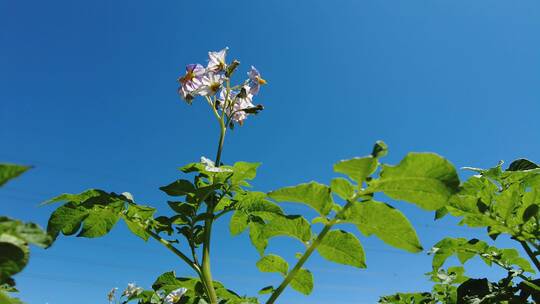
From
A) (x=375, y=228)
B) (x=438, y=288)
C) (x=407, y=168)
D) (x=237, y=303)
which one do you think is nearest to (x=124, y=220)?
(x=237, y=303)

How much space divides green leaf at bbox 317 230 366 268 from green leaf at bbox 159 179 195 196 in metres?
0.64

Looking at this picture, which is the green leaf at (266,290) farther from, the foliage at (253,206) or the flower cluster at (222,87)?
the flower cluster at (222,87)

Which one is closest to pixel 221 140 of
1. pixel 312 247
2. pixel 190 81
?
pixel 190 81

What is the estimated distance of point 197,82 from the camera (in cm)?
271

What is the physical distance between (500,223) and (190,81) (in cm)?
193

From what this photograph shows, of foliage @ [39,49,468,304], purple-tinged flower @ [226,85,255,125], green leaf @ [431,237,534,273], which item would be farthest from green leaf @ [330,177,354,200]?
purple-tinged flower @ [226,85,255,125]

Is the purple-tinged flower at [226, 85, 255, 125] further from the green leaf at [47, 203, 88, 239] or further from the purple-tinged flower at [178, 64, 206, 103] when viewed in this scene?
the green leaf at [47, 203, 88, 239]

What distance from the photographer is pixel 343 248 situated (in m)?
1.32

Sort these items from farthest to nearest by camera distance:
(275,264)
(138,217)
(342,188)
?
(138,217), (275,264), (342,188)

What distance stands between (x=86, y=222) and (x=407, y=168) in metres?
1.37

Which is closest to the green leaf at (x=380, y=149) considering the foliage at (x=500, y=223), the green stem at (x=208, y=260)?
the foliage at (x=500, y=223)

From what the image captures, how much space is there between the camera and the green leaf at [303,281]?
157 centimetres

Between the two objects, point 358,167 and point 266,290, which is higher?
point 358,167

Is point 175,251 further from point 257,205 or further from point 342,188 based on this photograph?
point 342,188
